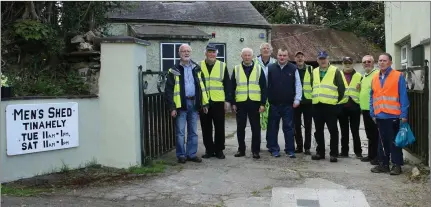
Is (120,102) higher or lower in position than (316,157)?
higher

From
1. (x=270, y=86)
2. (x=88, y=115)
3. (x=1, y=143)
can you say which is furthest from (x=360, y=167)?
(x=1, y=143)

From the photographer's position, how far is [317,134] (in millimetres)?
8000

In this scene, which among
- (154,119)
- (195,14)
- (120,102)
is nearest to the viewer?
(120,102)

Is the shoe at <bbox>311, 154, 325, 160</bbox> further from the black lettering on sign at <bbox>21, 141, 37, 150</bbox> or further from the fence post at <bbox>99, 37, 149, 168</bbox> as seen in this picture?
the black lettering on sign at <bbox>21, 141, 37, 150</bbox>

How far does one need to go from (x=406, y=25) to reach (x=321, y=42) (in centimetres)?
1649

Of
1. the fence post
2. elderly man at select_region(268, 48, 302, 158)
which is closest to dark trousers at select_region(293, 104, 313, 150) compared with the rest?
elderly man at select_region(268, 48, 302, 158)

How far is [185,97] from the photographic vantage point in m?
7.42

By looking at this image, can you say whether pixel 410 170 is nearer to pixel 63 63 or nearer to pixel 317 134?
pixel 317 134

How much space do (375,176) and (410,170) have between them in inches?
26.7

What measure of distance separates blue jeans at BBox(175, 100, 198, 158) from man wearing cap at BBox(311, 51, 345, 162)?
79.5 inches

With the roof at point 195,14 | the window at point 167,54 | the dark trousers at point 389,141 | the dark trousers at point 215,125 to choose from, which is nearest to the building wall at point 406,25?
the dark trousers at point 389,141

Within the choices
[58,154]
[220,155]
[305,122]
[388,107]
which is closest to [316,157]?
[305,122]

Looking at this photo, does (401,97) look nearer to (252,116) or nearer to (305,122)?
(305,122)

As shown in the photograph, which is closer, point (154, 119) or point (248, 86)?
point (154, 119)
